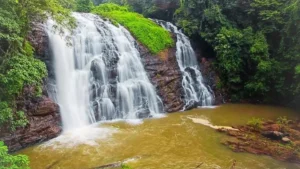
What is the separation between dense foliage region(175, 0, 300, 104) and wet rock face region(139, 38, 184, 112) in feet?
10.1

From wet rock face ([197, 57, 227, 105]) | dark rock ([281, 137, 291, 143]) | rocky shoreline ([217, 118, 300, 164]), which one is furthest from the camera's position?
wet rock face ([197, 57, 227, 105])

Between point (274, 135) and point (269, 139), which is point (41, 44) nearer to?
point (269, 139)

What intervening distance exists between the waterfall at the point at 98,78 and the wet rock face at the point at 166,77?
381 millimetres

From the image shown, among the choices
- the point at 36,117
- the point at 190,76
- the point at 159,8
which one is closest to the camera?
the point at 36,117

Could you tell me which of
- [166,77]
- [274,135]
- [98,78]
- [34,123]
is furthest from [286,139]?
[34,123]

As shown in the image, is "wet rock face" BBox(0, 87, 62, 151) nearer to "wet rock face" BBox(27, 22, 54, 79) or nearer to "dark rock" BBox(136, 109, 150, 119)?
"wet rock face" BBox(27, 22, 54, 79)

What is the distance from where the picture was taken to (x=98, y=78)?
14422mm

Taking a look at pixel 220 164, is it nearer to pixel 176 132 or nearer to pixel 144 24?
pixel 176 132

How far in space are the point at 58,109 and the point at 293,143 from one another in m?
9.49

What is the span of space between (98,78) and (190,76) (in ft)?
19.7

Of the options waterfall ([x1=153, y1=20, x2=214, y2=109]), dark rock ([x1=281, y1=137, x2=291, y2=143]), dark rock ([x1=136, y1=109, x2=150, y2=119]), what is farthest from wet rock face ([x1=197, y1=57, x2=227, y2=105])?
dark rock ([x1=281, y1=137, x2=291, y2=143])

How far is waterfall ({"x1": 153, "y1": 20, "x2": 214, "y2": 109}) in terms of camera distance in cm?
1688

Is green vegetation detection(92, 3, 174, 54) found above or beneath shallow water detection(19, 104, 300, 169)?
above

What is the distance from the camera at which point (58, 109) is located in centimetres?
1234
